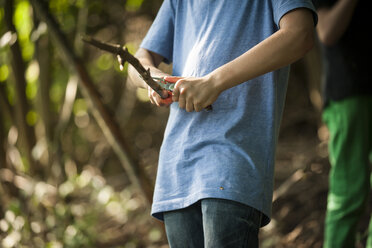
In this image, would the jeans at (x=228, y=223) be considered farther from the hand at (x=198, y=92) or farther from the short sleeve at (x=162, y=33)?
the short sleeve at (x=162, y=33)

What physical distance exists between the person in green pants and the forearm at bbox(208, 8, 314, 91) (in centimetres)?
95

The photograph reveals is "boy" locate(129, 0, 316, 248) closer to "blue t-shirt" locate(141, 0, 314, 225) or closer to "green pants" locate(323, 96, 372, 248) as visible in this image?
"blue t-shirt" locate(141, 0, 314, 225)

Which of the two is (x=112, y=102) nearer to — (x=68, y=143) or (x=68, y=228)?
(x=68, y=143)

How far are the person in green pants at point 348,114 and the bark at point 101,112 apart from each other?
2.97 feet

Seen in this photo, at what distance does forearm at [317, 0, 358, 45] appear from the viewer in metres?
1.97

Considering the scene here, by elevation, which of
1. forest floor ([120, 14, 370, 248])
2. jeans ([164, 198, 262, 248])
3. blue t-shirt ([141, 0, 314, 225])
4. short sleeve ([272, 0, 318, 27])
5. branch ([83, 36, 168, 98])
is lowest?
forest floor ([120, 14, 370, 248])

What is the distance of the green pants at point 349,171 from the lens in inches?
78.7

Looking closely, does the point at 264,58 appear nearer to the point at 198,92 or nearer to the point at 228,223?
the point at 198,92

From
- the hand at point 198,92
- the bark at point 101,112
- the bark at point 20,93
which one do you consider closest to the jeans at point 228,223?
the hand at point 198,92

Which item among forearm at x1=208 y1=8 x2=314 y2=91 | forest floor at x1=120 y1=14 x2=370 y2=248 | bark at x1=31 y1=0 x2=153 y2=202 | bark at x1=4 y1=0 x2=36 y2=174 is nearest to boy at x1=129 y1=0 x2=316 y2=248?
forearm at x1=208 y1=8 x2=314 y2=91

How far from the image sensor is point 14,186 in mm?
3039

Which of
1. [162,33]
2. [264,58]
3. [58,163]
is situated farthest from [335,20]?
[58,163]

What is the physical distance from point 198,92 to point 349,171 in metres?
1.16

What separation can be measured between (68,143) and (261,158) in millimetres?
3845
